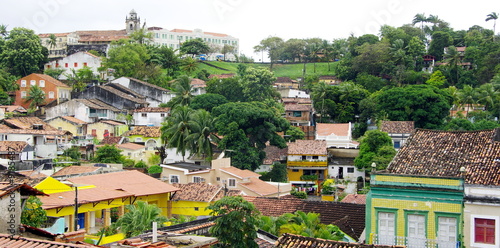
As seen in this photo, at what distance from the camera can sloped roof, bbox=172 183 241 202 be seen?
3434cm

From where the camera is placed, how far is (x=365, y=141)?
1992 inches

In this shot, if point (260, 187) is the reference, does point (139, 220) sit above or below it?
above

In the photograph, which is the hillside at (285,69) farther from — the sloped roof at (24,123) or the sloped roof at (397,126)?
the sloped roof at (24,123)

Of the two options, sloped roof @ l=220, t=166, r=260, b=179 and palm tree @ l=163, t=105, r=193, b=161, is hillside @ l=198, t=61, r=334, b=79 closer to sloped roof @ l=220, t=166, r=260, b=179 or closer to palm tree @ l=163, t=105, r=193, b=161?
palm tree @ l=163, t=105, r=193, b=161

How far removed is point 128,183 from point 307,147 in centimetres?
2353

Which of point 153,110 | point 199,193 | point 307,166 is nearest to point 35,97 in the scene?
point 153,110

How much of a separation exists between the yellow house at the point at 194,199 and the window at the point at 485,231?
53.9 feet

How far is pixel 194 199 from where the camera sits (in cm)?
3428

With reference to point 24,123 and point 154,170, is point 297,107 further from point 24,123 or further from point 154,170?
point 24,123

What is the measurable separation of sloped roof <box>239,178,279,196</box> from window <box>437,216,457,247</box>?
2031 cm

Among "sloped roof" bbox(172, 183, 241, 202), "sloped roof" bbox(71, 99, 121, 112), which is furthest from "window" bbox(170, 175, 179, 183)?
"sloped roof" bbox(71, 99, 121, 112)

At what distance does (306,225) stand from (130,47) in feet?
194

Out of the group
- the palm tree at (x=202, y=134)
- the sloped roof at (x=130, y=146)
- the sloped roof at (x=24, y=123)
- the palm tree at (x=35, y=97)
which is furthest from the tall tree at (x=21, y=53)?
the palm tree at (x=202, y=134)

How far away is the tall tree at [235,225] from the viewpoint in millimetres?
15742
